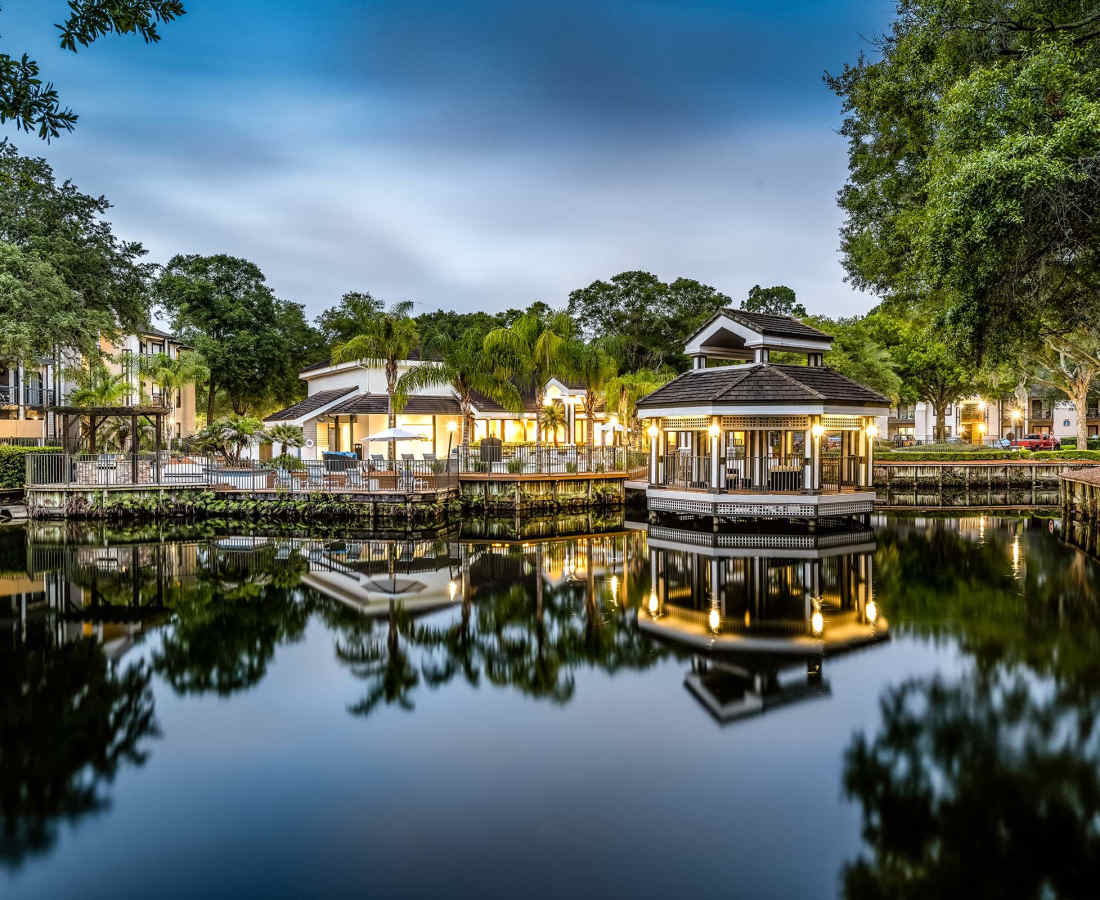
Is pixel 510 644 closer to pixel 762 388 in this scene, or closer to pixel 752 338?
pixel 762 388

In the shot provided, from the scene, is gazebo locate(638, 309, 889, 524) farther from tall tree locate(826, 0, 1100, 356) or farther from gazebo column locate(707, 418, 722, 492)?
tall tree locate(826, 0, 1100, 356)

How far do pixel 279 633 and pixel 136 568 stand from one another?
307 inches

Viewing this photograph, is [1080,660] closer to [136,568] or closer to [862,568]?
[862,568]

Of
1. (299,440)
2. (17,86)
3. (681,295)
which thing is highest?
(681,295)

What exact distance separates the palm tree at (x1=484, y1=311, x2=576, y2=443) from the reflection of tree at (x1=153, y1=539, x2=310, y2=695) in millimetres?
13395

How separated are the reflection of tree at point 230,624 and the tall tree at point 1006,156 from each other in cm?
1497

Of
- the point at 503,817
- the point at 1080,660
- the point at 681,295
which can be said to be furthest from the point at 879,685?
the point at 681,295

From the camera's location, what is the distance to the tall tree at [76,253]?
26.4m

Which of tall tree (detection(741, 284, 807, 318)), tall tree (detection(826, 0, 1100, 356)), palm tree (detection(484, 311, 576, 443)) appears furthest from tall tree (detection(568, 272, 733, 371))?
tall tree (detection(826, 0, 1100, 356))

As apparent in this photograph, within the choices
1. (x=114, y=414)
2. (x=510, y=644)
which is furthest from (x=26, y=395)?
(x=510, y=644)

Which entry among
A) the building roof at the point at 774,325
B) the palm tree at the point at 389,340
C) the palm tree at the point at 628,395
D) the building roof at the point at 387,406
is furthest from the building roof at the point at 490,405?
the building roof at the point at 774,325

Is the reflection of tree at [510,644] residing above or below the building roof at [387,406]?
below

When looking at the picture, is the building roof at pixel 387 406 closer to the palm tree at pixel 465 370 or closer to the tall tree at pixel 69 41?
the palm tree at pixel 465 370

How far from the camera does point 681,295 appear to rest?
189 ft
